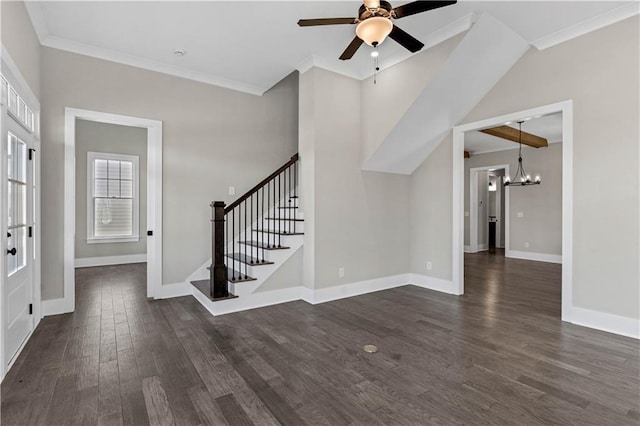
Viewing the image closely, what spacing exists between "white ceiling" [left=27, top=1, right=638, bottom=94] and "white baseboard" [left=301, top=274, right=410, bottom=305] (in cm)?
297

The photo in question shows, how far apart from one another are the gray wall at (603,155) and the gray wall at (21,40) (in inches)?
199

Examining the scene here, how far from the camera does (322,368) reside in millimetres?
2488

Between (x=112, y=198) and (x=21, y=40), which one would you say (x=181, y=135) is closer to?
(x=21, y=40)

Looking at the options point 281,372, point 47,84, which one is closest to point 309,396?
point 281,372

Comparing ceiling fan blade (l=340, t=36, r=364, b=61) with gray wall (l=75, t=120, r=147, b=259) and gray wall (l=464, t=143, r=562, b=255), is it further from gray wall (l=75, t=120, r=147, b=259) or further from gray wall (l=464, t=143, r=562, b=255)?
gray wall (l=464, t=143, r=562, b=255)

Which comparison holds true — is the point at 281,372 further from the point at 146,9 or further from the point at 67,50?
the point at 67,50

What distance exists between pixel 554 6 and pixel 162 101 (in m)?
4.57

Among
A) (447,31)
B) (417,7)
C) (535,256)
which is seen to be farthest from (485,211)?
(417,7)

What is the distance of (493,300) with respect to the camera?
4.31 metres

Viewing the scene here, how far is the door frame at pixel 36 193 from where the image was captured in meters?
2.36

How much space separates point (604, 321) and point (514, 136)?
4.67 meters

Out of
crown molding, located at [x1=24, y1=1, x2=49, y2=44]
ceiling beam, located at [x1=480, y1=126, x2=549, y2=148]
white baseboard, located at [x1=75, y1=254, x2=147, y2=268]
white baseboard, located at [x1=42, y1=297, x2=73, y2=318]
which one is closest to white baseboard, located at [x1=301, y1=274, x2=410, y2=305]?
white baseboard, located at [x1=42, y1=297, x2=73, y2=318]

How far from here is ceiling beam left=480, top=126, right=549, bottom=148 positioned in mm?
6337

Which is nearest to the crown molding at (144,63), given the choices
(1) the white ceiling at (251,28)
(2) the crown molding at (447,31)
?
(1) the white ceiling at (251,28)
